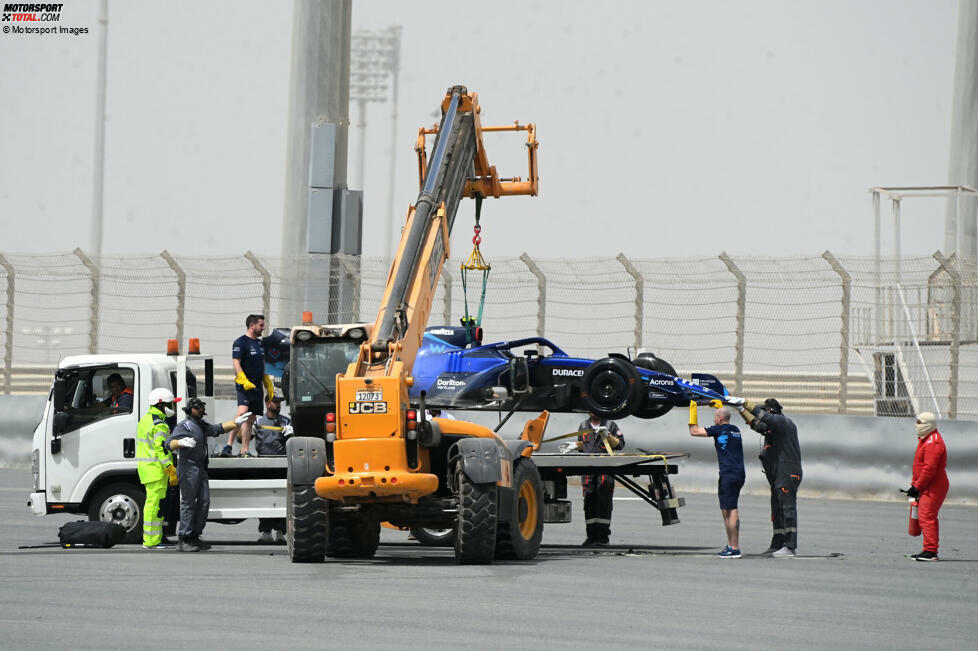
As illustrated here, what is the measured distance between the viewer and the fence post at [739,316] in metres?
22.3

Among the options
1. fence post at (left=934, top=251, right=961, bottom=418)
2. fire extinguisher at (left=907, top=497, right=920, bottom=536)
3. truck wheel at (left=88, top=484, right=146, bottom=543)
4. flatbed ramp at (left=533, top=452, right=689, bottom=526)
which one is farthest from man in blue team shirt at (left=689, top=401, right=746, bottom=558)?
fence post at (left=934, top=251, right=961, bottom=418)

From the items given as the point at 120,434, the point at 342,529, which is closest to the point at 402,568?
the point at 342,529

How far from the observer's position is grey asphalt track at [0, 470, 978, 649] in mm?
9102

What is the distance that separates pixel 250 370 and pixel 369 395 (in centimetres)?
434

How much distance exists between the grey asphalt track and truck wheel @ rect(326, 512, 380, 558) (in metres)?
0.35

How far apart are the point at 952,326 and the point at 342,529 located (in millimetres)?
10819

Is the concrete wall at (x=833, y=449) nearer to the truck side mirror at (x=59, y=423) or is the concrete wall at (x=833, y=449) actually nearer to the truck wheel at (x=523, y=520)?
the truck side mirror at (x=59, y=423)

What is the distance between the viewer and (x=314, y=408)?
49.3 ft

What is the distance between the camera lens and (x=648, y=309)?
23.0 metres

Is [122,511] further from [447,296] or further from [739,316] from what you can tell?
[739,316]

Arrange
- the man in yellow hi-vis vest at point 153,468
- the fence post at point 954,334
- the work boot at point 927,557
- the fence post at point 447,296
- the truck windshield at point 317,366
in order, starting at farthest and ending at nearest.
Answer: the fence post at point 447,296 < the fence post at point 954,334 < the man in yellow hi-vis vest at point 153,468 < the truck windshield at point 317,366 < the work boot at point 927,557

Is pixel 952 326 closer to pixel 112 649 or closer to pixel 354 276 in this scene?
pixel 354 276

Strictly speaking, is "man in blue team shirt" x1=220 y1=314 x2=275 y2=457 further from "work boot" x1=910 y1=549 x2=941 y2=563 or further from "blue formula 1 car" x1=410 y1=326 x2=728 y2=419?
"work boot" x1=910 y1=549 x2=941 y2=563

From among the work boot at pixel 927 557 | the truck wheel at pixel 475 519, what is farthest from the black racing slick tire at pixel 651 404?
the truck wheel at pixel 475 519
